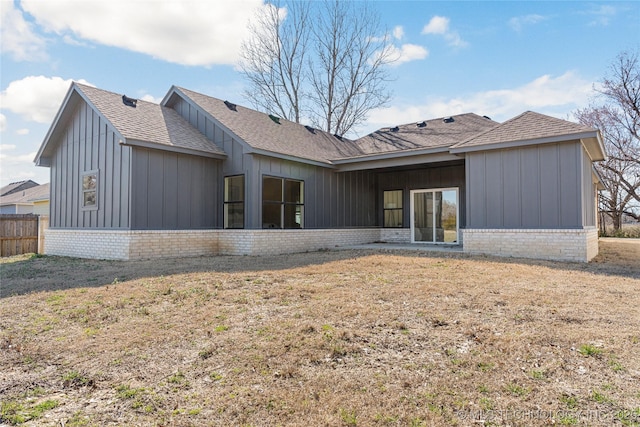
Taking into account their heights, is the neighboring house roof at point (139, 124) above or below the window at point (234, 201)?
above

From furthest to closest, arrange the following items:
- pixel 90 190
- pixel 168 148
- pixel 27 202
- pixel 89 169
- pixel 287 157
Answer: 1. pixel 27 202
2. pixel 287 157
3. pixel 89 169
4. pixel 90 190
5. pixel 168 148

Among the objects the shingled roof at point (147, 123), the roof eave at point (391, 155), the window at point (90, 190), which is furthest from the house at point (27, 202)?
the roof eave at point (391, 155)

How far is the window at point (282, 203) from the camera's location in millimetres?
11703

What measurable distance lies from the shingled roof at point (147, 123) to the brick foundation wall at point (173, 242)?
241cm

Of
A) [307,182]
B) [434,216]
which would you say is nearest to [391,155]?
[307,182]

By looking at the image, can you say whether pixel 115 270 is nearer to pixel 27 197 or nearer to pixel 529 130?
pixel 529 130

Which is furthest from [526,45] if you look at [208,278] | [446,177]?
[208,278]

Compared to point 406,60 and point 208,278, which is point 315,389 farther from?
point 406,60

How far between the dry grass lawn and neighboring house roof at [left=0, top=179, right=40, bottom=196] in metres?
32.1

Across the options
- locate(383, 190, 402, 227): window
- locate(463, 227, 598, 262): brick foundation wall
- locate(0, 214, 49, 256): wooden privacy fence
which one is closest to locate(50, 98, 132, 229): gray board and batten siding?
locate(0, 214, 49, 256): wooden privacy fence

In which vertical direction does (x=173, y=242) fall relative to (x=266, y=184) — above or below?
below

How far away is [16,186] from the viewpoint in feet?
106

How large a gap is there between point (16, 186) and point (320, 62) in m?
26.9

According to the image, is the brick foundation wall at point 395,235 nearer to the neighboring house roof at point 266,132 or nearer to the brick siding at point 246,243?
the brick siding at point 246,243
